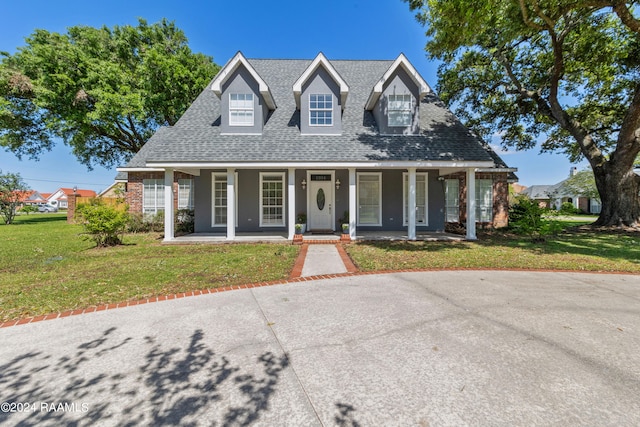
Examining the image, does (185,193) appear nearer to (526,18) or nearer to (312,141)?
(312,141)

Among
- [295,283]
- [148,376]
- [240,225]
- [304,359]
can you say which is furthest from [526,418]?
[240,225]

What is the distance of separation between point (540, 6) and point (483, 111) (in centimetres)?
863

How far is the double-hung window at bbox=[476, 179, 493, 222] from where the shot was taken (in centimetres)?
1617

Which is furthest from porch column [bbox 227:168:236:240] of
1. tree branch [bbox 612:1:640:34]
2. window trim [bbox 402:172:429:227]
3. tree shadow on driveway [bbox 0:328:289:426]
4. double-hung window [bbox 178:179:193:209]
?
tree branch [bbox 612:1:640:34]

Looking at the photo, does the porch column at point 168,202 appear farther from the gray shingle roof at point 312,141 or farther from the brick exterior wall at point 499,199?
the brick exterior wall at point 499,199

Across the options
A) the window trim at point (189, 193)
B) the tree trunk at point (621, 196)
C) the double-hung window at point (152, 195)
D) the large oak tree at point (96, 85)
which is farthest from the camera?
the large oak tree at point (96, 85)

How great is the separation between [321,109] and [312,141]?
160 cm

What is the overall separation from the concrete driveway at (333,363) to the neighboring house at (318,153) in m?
6.90

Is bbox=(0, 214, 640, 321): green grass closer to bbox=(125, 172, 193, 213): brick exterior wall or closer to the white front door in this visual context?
the white front door

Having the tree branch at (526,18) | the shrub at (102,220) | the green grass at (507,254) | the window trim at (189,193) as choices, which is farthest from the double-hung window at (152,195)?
the tree branch at (526,18)

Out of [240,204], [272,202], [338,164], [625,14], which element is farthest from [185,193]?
[625,14]

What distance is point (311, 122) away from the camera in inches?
491

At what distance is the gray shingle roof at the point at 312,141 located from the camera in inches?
433

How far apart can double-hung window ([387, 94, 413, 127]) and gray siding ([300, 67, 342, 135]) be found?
2238 millimetres
